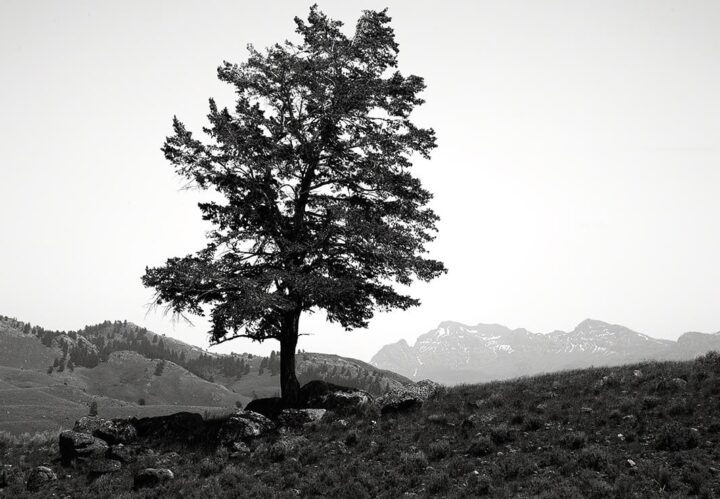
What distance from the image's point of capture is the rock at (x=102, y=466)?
13.6m

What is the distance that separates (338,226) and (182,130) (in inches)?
285

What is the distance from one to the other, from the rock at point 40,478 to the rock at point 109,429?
2.29 meters

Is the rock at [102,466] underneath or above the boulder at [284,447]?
underneath

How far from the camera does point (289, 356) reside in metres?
19.0

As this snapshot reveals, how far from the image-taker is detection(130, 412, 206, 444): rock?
52.2ft

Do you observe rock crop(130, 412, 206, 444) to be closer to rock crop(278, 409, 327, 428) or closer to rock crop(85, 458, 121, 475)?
rock crop(85, 458, 121, 475)

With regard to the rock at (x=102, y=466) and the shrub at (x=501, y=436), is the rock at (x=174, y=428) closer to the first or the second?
the rock at (x=102, y=466)

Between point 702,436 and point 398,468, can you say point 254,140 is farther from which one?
point 702,436

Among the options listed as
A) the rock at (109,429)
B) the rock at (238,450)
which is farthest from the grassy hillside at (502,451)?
the rock at (109,429)

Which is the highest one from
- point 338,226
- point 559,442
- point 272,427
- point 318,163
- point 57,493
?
point 318,163

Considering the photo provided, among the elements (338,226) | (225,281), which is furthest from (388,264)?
(225,281)

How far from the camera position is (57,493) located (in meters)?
12.5

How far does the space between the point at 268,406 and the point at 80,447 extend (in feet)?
23.0

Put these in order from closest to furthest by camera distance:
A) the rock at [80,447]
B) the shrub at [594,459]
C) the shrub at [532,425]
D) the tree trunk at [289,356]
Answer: the shrub at [594,459] < the shrub at [532,425] < the rock at [80,447] < the tree trunk at [289,356]
